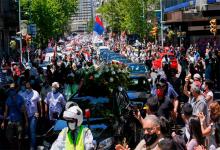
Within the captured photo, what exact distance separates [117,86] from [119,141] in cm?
349

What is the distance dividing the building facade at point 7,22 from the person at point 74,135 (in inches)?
2339

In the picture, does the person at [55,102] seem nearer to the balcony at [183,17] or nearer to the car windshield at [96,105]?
the car windshield at [96,105]

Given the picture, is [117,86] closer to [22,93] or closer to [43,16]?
[22,93]

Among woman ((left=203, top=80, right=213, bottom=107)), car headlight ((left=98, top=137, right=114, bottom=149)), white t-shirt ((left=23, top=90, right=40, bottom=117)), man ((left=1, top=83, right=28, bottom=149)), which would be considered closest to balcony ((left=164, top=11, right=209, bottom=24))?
white t-shirt ((left=23, top=90, right=40, bottom=117))

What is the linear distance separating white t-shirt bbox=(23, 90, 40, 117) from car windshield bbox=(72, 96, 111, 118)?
2.96 ft

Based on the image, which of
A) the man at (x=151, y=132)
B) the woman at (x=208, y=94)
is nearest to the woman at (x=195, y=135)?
the man at (x=151, y=132)

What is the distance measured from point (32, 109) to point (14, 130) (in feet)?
2.59

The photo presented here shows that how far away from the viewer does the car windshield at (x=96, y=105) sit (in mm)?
12307

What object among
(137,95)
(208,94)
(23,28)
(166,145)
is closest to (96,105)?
(208,94)

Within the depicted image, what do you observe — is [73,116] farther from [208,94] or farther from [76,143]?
[208,94]

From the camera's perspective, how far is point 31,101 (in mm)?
13883

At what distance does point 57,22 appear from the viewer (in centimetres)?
7619

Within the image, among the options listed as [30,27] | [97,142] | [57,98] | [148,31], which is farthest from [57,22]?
[97,142]

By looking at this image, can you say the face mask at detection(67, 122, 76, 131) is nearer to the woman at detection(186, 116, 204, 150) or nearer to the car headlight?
the woman at detection(186, 116, 204, 150)
